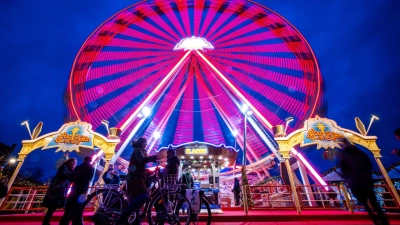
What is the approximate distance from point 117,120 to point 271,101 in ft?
32.7

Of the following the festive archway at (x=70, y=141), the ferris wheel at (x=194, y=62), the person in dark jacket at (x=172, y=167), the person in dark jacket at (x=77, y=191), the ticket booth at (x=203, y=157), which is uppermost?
the ferris wheel at (x=194, y=62)

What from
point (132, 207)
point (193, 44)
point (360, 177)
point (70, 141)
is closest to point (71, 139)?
point (70, 141)

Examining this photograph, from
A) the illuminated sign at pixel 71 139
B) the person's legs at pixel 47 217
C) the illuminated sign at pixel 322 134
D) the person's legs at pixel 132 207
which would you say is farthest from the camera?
the illuminated sign at pixel 71 139

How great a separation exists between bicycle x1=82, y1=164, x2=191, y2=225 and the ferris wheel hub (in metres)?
11.8

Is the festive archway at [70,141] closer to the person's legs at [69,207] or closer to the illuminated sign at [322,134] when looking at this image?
the person's legs at [69,207]

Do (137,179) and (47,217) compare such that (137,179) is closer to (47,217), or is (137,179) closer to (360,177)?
(47,217)

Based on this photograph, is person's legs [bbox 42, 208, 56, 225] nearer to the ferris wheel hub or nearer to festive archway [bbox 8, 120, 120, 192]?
festive archway [bbox 8, 120, 120, 192]

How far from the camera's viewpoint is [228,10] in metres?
13.1

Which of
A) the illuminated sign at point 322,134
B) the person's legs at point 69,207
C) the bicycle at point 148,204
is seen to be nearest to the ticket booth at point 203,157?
the illuminated sign at point 322,134

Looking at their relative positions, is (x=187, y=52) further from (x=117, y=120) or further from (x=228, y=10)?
(x=117, y=120)

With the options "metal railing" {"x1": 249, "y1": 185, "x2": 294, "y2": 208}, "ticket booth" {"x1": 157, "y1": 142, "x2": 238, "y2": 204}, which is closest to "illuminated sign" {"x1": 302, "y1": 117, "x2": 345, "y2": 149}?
"metal railing" {"x1": 249, "y1": 185, "x2": 294, "y2": 208}

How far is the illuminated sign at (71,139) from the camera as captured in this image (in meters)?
7.31

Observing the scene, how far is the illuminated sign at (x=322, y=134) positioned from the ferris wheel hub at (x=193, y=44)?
9.01 meters

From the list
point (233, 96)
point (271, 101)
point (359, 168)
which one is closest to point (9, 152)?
point (233, 96)
